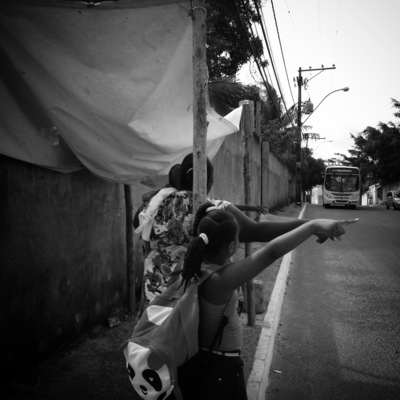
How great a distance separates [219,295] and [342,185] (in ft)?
88.8

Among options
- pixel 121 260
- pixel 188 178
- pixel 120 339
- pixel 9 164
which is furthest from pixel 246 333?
pixel 9 164

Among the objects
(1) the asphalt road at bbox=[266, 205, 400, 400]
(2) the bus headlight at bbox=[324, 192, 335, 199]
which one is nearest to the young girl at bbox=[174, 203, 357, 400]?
(1) the asphalt road at bbox=[266, 205, 400, 400]

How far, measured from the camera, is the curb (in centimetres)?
297

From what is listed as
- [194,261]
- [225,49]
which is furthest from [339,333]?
[225,49]

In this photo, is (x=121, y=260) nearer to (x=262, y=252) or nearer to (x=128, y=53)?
(x=128, y=53)

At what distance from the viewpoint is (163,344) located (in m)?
1.52

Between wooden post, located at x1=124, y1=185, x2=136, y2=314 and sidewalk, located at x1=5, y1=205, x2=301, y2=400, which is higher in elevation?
wooden post, located at x1=124, y1=185, x2=136, y2=314

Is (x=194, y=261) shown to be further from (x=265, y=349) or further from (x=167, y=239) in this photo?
(x=265, y=349)

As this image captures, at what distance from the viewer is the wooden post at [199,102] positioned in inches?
97.1

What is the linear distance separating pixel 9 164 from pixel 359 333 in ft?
13.4

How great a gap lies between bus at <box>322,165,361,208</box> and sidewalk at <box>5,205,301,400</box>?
24.0 meters

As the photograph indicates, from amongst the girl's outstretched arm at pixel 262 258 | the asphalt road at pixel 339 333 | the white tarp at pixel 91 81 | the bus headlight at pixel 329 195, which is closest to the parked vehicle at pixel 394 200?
the bus headlight at pixel 329 195

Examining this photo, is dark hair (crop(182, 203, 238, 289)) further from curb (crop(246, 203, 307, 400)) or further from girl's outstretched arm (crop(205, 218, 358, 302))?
curb (crop(246, 203, 307, 400))

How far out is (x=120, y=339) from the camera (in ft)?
12.6
